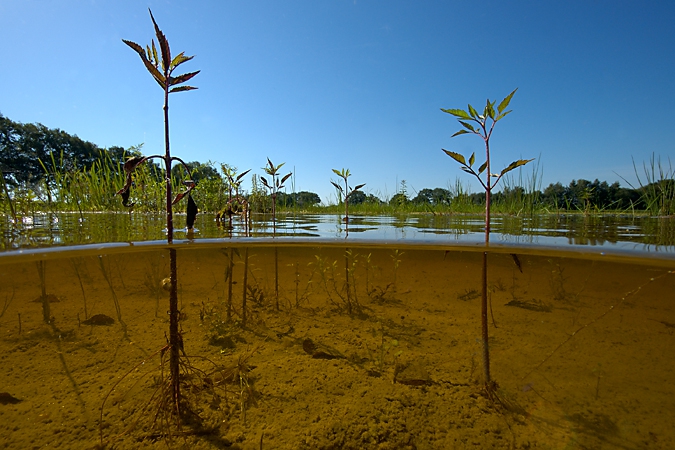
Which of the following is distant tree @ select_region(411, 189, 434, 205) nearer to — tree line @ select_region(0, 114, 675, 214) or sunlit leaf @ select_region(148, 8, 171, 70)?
tree line @ select_region(0, 114, 675, 214)

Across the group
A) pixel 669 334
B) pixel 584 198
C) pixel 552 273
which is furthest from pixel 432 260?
pixel 584 198

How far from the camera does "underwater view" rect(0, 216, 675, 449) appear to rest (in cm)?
205

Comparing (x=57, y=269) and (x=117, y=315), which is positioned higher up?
(x=57, y=269)

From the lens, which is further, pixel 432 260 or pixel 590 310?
pixel 432 260

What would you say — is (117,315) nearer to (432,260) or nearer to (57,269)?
(57,269)

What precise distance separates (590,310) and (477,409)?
3.83m

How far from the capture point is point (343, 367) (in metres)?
2.86

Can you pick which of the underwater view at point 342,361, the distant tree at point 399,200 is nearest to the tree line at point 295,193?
the distant tree at point 399,200

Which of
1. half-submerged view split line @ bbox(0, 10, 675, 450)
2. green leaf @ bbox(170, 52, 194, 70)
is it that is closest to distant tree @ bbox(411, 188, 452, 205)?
half-submerged view split line @ bbox(0, 10, 675, 450)

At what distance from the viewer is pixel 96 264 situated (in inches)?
195

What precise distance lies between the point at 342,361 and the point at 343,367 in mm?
123

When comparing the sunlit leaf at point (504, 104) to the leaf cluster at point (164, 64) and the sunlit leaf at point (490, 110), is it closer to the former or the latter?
the sunlit leaf at point (490, 110)

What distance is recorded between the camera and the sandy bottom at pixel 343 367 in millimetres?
2043

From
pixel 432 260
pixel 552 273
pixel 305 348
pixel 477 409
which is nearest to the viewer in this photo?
pixel 477 409
